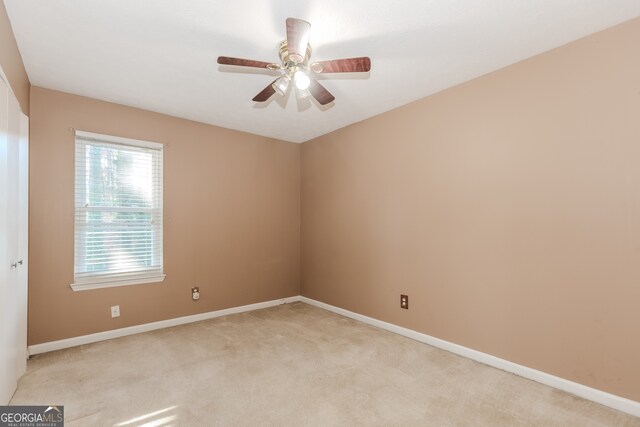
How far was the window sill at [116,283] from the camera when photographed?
302cm

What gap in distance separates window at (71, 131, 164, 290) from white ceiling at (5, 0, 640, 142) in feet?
1.78

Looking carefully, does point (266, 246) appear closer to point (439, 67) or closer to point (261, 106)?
point (261, 106)

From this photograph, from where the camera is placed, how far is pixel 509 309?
2510mm

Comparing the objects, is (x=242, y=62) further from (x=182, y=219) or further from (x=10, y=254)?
(x=182, y=219)

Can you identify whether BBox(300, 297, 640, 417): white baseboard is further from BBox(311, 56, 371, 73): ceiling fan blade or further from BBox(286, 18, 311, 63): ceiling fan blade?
BBox(286, 18, 311, 63): ceiling fan blade

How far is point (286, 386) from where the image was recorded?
229cm

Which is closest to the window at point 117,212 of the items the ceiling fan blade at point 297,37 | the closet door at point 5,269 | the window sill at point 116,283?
the window sill at point 116,283

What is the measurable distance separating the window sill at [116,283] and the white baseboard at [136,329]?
17.6 inches

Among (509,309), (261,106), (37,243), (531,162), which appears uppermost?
(261,106)

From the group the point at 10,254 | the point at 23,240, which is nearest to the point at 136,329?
the point at 23,240

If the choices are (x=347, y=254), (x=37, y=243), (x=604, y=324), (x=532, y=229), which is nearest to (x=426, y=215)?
(x=532, y=229)

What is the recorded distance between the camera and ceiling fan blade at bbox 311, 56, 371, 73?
1.89 meters

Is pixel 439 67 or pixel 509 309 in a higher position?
pixel 439 67

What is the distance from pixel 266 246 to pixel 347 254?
1.16m
